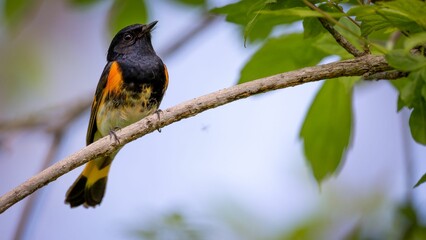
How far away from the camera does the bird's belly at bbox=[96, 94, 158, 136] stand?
3990 mm

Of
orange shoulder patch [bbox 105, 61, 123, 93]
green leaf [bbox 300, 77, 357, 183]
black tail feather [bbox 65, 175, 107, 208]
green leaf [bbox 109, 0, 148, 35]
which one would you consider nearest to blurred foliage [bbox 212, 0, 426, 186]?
green leaf [bbox 300, 77, 357, 183]

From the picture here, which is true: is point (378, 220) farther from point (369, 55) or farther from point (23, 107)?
point (23, 107)

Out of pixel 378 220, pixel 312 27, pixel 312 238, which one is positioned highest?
Answer: pixel 312 27

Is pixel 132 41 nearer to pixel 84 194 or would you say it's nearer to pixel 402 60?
pixel 84 194

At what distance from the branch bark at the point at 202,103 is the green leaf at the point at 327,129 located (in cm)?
60

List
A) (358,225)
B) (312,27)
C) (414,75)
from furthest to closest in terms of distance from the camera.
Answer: (358,225), (312,27), (414,75)

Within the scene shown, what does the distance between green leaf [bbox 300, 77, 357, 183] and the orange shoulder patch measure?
1553mm

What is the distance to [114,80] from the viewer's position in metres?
4.09

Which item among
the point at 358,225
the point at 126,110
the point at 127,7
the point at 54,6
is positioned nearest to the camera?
the point at 358,225

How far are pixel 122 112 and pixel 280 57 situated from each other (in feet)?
5.22

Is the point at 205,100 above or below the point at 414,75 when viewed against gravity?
above

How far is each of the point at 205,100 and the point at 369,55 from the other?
0.60 meters

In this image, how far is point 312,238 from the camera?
367 cm

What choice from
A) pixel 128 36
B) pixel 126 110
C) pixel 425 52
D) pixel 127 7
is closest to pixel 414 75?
pixel 425 52
